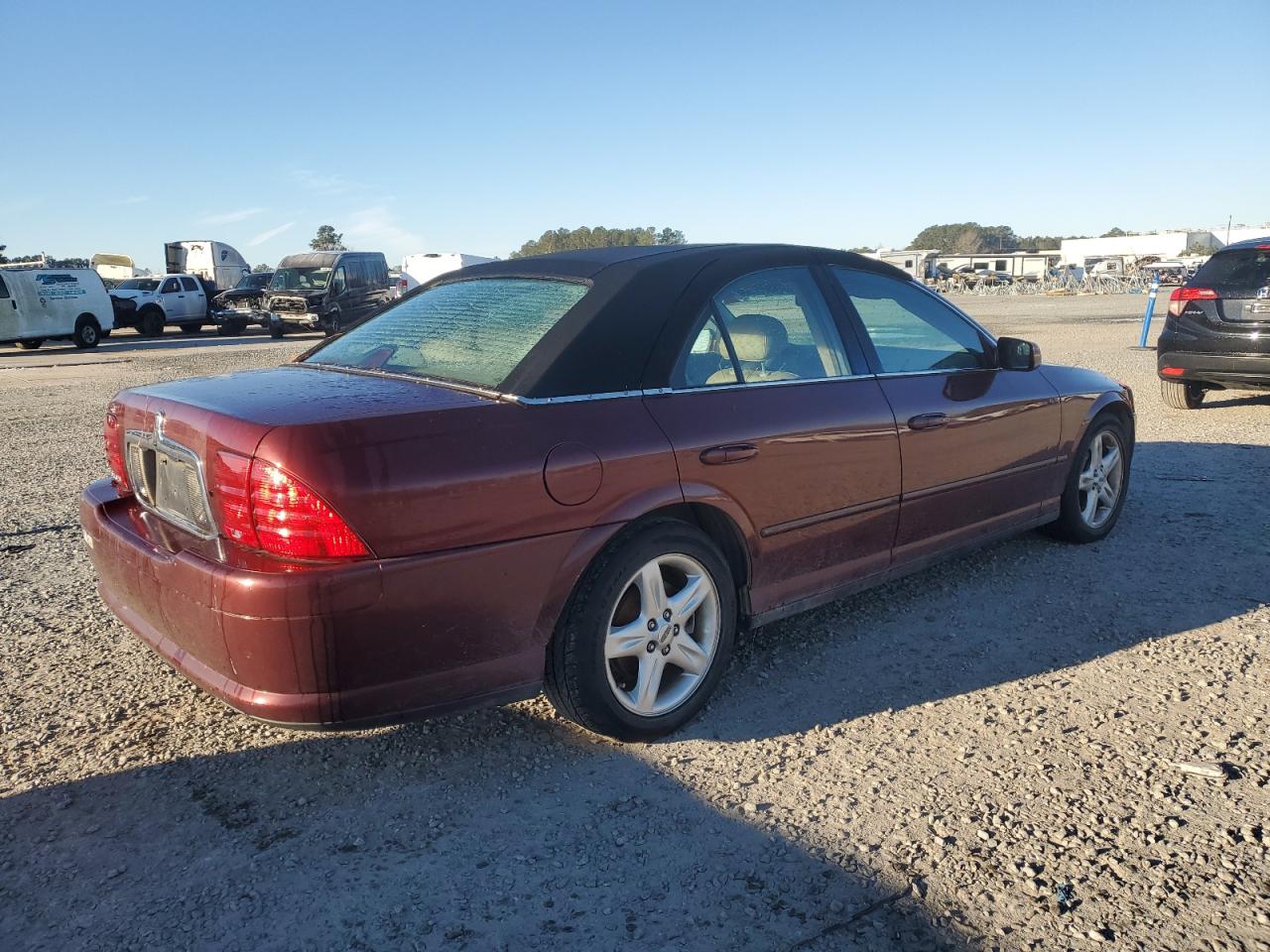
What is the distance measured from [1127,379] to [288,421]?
38.9ft

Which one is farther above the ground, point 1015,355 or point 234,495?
point 1015,355

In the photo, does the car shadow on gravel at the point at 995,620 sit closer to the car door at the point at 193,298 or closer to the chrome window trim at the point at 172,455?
the chrome window trim at the point at 172,455

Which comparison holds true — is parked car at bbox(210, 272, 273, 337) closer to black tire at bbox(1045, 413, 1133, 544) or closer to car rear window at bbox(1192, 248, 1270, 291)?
car rear window at bbox(1192, 248, 1270, 291)

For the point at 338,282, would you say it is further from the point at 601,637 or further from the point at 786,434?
the point at 601,637

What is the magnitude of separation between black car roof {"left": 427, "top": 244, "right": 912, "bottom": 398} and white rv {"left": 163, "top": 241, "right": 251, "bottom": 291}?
113 ft

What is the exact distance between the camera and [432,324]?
347cm

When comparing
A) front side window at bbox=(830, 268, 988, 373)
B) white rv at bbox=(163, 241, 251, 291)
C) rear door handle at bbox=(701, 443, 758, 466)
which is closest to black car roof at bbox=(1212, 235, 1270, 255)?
front side window at bbox=(830, 268, 988, 373)

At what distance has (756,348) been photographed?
3.46 m

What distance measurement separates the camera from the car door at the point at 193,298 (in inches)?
1104

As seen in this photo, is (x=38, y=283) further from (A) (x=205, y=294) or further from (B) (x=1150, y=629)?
(B) (x=1150, y=629)

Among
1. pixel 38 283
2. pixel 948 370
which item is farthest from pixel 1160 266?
pixel 948 370

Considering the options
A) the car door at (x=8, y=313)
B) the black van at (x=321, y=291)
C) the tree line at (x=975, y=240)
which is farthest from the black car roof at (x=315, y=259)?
the tree line at (x=975, y=240)

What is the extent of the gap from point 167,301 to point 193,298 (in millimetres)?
918

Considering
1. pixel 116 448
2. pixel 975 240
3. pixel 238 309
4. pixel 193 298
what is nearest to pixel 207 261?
pixel 193 298
